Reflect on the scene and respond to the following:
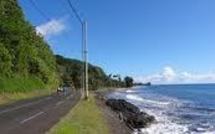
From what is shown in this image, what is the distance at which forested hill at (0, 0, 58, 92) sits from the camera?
175 ft

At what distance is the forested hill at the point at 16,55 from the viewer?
2099 inches

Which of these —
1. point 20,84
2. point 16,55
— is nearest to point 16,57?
point 16,55

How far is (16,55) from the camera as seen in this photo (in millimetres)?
61031

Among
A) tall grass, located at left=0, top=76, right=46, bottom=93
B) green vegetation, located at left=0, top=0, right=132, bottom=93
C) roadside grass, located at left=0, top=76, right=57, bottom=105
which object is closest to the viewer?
roadside grass, located at left=0, top=76, right=57, bottom=105

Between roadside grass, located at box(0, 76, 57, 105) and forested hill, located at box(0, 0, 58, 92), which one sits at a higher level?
forested hill, located at box(0, 0, 58, 92)

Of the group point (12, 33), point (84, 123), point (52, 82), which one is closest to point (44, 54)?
point (52, 82)

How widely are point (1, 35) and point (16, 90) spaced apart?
744 centimetres

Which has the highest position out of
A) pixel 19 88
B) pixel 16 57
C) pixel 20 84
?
pixel 16 57

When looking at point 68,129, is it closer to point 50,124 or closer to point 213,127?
point 50,124

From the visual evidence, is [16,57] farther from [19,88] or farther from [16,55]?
[19,88]

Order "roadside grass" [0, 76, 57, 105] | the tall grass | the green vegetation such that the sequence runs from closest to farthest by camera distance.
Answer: "roadside grass" [0, 76, 57, 105]
the tall grass
the green vegetation

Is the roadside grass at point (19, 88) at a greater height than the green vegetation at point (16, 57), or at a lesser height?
lesser

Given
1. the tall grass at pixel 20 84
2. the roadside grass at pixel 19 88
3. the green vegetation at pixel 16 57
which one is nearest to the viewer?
the roadside grass at pixel 19 88

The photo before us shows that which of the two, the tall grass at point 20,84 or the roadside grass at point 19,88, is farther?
the tall grass at point 20,84
